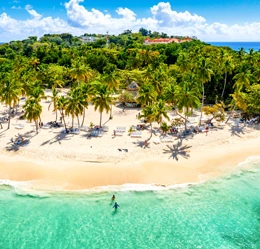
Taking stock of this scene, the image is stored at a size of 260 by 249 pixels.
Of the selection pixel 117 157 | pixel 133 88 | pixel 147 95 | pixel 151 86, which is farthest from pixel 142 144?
pixel 133 88

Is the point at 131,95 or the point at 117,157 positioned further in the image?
the point at 131,95

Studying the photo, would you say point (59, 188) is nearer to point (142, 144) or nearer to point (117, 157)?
point (117, 157)

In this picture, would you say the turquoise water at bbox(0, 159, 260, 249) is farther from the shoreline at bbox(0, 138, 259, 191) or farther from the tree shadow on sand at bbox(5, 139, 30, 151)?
the tree shadow on sand at bbox(5, 139, 30, 151)

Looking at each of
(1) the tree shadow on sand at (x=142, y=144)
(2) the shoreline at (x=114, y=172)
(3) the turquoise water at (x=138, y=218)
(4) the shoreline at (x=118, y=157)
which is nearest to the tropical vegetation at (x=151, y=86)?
(1) the tree shadow on sand at (x=142, y=144)

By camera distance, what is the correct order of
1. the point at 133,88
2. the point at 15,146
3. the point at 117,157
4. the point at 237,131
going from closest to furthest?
the point at 117,157
the point at 15,146
the point at 237,131
the point at 133,88

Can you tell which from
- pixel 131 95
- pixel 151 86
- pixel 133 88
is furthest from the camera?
pixel 133 88

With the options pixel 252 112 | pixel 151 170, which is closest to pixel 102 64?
pixel 252 112

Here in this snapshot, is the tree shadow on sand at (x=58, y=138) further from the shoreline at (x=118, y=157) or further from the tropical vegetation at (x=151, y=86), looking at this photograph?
the tropical vegetation at (x=151, y=86)
